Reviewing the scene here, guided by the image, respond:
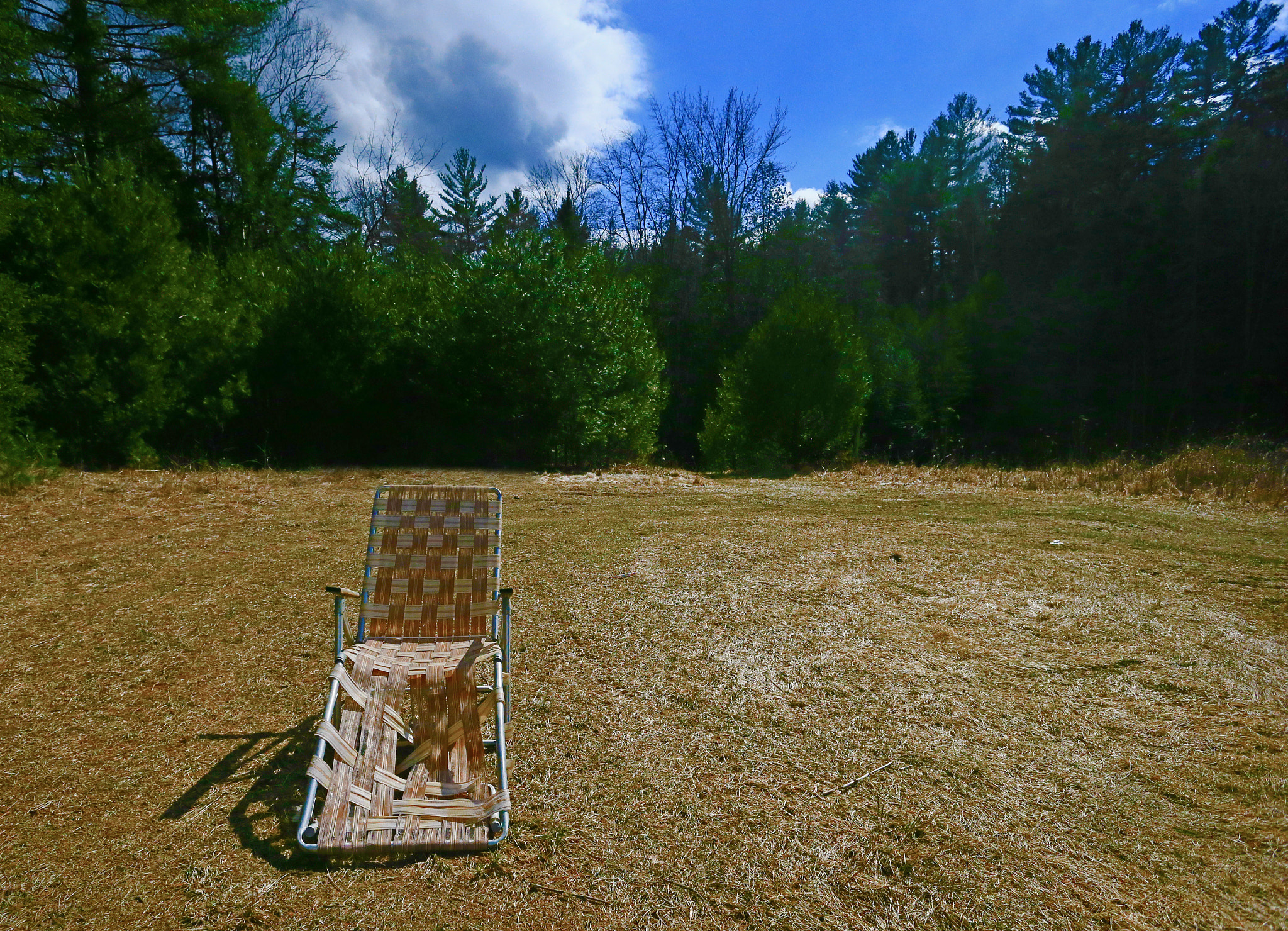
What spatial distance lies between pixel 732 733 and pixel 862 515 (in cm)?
498

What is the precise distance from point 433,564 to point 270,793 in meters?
1.06

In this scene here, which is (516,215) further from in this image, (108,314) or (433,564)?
(433,564)

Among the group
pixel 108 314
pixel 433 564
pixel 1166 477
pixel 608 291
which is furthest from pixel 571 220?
pixel 433 564

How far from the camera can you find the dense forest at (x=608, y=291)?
949 cm

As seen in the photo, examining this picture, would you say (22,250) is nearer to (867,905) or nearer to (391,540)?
(391,540)

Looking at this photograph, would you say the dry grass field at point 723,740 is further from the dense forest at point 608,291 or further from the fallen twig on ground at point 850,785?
the dense forest at point 608,291

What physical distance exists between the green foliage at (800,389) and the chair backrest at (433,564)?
1093cm

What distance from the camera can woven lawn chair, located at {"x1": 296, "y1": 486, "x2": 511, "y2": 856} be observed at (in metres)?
2.06

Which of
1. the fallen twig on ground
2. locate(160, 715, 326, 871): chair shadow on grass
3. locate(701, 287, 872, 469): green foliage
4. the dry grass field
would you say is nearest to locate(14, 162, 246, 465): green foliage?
the dry grass field

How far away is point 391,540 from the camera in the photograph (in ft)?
10.3

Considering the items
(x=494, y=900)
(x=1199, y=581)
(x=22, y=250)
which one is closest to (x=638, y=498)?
(x=1199, y=581)

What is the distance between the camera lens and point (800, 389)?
1390 cm

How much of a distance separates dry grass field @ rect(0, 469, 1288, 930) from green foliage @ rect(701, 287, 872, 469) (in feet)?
27.7

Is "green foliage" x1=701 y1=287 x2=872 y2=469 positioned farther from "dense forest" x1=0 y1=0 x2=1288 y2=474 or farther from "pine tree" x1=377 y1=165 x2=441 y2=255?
"pine tree" x1=377 y1=165 x2=441 y2=255
